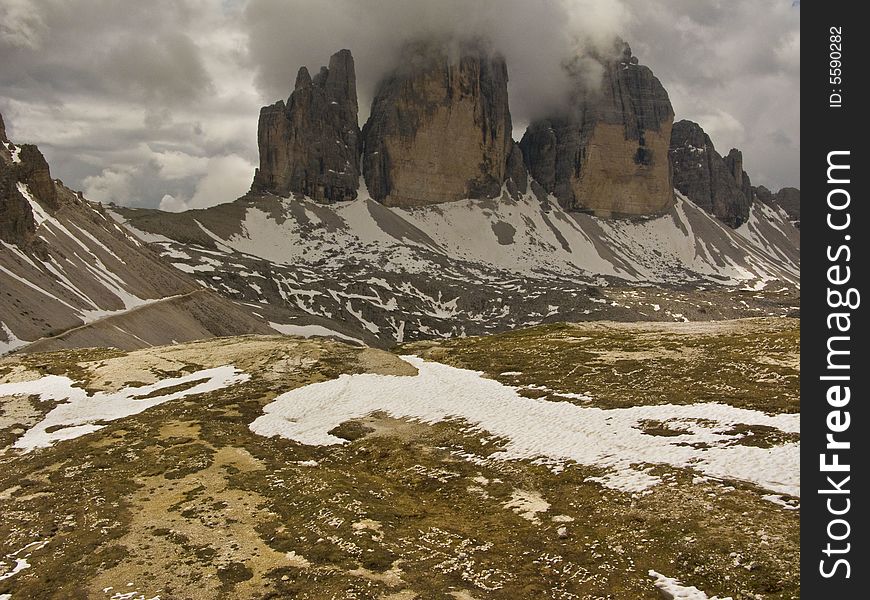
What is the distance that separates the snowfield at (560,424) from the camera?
19.6 m

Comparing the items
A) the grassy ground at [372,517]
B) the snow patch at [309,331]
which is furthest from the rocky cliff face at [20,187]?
the grassy ground at [372,517]

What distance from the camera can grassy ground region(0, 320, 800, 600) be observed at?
13.9 m

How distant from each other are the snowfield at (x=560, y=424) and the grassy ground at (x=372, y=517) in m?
0.99

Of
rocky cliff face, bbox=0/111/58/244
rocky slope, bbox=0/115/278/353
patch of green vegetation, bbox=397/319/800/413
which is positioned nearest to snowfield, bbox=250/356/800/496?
patch of green vegetation, bbox=397/319/800/413

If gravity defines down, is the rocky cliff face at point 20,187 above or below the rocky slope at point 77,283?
above

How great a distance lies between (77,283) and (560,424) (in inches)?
3535

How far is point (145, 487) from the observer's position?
2244 centimetres

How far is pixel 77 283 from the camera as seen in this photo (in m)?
90.5

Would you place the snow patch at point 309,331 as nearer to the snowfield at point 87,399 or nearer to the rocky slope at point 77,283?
the rocky slope at point 77,283

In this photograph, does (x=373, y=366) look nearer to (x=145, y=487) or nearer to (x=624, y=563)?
(x=145, y=487)

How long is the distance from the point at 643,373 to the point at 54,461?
3433 centimetres

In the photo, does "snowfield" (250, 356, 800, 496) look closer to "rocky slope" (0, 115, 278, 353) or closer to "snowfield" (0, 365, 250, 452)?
"snowfield" (0, 365, 250, 452)

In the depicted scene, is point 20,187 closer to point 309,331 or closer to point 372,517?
point 309,331
